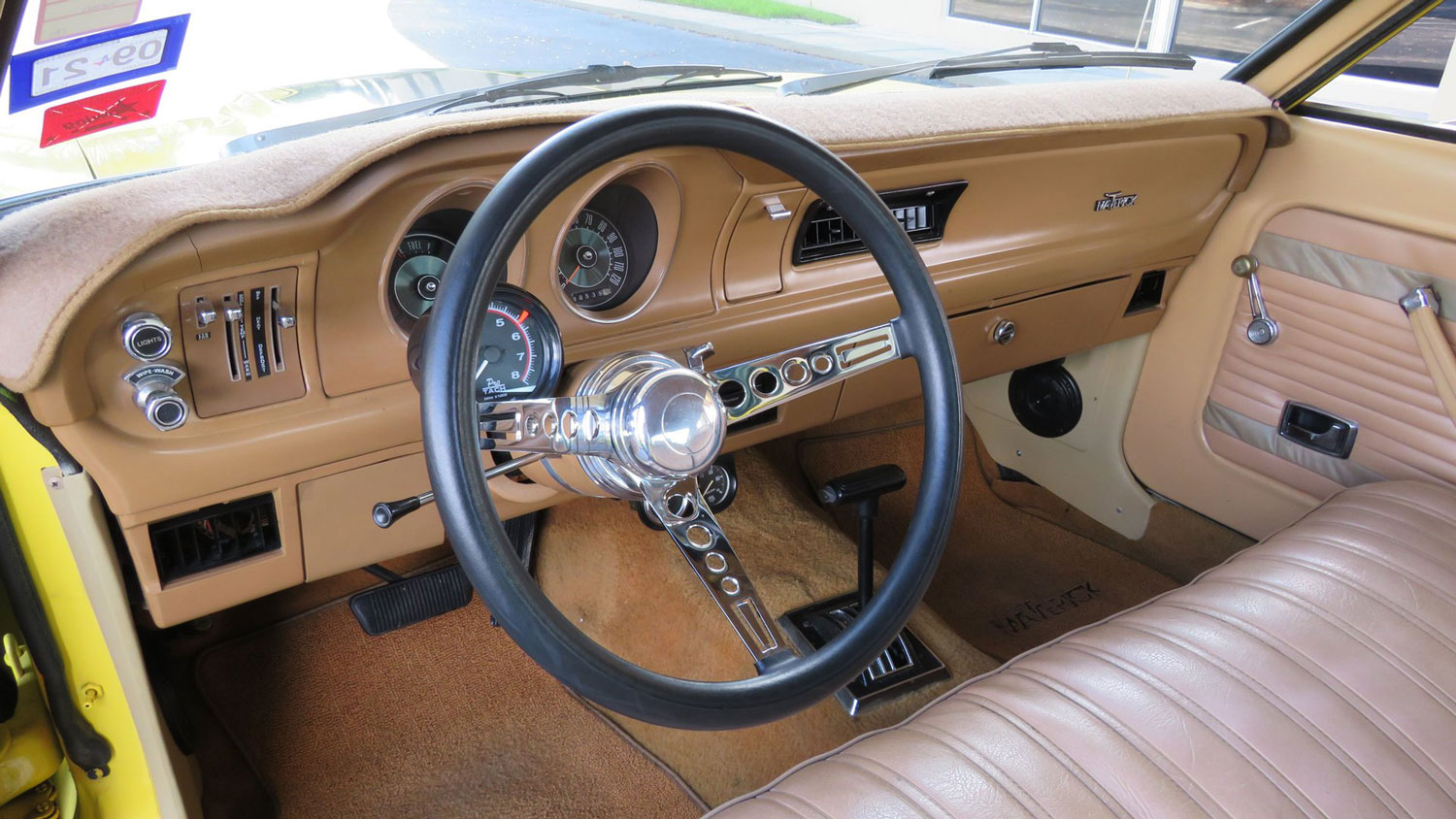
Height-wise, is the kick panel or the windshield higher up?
the windshield

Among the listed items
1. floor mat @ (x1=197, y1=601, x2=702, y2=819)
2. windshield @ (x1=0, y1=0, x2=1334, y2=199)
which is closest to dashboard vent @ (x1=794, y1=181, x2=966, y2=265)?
windshield @ (x1=0, y1=0, x2=1334, y2=199)

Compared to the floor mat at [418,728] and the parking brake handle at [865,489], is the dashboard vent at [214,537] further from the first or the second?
the parking brake handle at [865,489]

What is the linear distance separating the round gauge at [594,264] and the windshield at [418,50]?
231 millimetres

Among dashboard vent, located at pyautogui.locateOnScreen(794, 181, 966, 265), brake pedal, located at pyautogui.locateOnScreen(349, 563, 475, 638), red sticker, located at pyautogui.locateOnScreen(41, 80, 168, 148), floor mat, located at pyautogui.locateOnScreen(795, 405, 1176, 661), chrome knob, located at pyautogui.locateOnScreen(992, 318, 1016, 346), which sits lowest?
floor mat, located at pyautogui.locateOnScreen(795, 405, 1176, 661)

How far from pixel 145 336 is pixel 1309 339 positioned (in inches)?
79.3

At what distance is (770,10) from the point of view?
5.86 ft

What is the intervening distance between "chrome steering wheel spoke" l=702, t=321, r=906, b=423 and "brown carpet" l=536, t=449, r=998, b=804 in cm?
89

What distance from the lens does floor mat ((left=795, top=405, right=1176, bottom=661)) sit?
7.45 feet

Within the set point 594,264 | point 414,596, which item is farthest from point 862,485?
point 414,596

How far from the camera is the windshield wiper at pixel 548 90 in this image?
4.51ft

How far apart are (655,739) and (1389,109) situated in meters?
1.85

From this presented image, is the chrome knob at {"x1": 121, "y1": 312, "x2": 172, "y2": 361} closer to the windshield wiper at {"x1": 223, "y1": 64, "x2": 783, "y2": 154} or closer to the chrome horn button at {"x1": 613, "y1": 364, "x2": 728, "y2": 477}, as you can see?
the windshield wiper at {"x1": 223, "y1": 64, "x2": 783, "y2": 154}

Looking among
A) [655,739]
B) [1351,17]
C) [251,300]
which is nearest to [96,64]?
[251,300]

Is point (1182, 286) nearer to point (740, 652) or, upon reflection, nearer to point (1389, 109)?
point (1389, 109)
